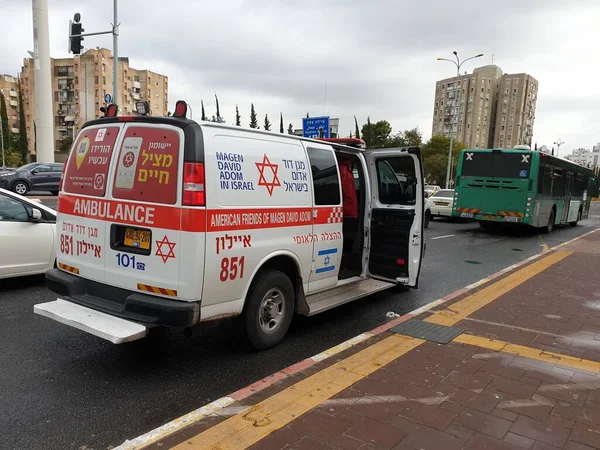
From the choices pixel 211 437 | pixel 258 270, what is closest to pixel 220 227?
pixel 258 270

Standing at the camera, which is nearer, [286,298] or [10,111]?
[286,298]

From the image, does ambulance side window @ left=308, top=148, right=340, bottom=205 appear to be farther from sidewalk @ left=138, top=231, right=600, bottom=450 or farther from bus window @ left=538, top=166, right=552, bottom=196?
bus window @ left=538, top=166, right=552, bottom=196

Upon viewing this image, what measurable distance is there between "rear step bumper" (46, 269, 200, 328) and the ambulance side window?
193cm

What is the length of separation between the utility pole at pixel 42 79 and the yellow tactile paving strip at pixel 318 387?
1242 inches

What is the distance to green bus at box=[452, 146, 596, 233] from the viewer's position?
14688 mm

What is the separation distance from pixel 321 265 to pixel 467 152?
12.7 metres

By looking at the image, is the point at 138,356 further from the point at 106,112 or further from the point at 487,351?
the point at 487,351

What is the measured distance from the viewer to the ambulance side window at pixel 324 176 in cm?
484

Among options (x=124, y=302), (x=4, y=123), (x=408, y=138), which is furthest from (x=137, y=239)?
(x=4, y=123)

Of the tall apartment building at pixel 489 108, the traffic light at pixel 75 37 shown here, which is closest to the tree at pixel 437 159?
the tall apartment building at pixel 489 108

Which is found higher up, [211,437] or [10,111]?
[10,111]

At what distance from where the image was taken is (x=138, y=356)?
4.21 metres

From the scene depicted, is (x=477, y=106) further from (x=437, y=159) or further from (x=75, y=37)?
(x=75, y=37)

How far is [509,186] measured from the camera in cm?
1491
